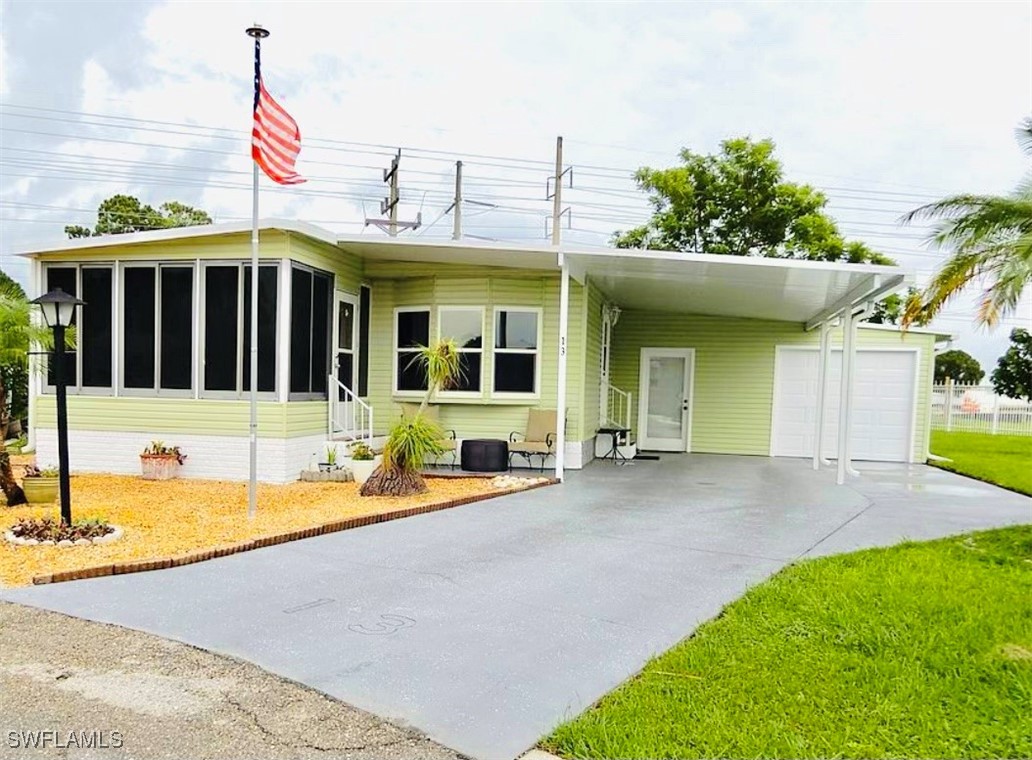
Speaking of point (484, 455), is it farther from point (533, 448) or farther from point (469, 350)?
point (469, 350)

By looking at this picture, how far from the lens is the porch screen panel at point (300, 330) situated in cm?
866

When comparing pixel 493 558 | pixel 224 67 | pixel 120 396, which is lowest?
pixel 493 558

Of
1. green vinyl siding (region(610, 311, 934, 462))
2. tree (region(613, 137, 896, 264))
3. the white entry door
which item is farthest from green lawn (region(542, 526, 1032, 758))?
tree (region(613, 137, 896, 264))

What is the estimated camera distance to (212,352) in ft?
29.0

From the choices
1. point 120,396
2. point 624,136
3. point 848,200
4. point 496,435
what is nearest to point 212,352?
point 120,396

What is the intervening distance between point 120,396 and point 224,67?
7.80m

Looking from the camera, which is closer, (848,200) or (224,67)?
(224,67)

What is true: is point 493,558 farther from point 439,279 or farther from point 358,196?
point 358,196

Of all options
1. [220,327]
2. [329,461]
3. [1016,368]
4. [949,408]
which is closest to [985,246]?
[329,461]

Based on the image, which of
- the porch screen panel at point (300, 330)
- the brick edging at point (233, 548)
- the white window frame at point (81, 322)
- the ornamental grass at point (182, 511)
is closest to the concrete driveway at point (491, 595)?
the brick edging at point (233, 548)

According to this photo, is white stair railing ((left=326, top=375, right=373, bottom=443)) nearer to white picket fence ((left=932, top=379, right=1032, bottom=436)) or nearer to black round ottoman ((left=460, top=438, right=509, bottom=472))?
black round ottoman ((left=460, top=438, right=509, bottom=472))

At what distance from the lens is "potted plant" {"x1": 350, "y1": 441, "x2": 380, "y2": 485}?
8805mm

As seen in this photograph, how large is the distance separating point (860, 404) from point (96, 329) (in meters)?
13.1

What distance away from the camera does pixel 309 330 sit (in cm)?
899
